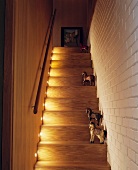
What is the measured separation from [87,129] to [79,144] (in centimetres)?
35

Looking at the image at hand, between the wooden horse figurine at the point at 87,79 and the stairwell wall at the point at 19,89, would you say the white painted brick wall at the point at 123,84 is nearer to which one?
the stairwell wall at the point at 19,89

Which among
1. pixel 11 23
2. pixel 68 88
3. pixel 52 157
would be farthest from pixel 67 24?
pixel 11 23

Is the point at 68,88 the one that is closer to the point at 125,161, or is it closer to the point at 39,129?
the point at 39,129

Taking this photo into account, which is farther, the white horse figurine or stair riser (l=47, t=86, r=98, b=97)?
stair riser (l=47, t=86, r=98, b=97)

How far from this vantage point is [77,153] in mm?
3328

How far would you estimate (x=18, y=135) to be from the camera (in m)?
2.41

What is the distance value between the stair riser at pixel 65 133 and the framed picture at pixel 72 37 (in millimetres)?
3804

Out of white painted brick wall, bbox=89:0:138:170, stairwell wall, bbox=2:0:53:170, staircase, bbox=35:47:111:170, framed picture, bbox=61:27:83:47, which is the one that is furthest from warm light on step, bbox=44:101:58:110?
framed picture, bbox=61:27:83:47

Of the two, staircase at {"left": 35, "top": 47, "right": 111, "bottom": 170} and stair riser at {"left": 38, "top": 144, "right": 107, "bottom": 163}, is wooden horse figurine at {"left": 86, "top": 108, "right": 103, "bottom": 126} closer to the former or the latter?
staircase at {"left": 35, "top": 47, "right": 111, "bottom": 170}

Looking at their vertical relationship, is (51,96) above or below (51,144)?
above

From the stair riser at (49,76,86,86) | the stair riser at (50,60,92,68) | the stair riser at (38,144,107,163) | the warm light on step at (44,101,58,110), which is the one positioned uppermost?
the stair riser at (50,60,92,68)

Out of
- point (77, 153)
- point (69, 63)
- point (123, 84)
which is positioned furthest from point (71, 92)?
point (123, 84)

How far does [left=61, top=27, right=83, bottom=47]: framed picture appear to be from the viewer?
710 centimetres

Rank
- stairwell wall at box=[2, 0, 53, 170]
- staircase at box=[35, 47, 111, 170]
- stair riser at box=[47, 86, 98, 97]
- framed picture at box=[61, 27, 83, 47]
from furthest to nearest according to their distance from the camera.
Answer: framed picture at box=[61, 27, 83, 47] < stair riser at box=[47, 86, 98, 97] < staircase at box=[35, 47, 111, 170] < stairwell wall at box=[2, 0, 53, 170]
